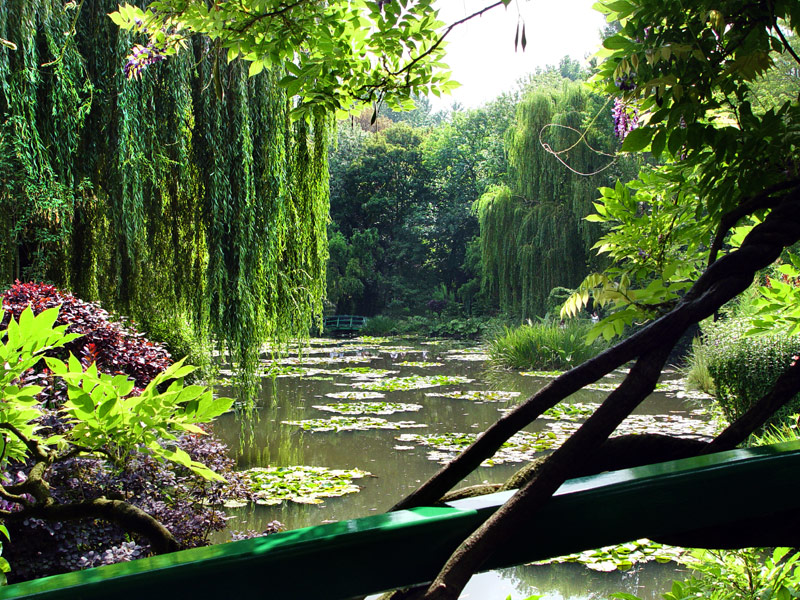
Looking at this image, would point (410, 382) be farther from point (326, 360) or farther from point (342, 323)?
point (342, 323)

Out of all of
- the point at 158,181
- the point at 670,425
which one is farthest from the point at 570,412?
the point at 158,181

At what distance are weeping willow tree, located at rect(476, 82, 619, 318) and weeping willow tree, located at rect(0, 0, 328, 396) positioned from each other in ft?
33.7

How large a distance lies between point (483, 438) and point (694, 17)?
69 centimetres

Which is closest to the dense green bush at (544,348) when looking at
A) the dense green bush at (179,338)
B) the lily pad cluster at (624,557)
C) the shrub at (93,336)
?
the dense green bush at (179,338)

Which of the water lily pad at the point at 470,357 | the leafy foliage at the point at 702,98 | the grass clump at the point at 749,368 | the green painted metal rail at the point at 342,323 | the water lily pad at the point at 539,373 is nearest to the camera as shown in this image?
the leafy foliage at the point at 702,98

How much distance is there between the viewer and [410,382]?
10.6m

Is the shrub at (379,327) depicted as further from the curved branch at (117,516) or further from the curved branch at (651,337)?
the curved branch at (651,337)

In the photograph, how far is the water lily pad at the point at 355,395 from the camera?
915cm

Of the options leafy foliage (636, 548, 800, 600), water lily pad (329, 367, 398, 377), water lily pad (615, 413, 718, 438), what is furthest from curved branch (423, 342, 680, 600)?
water lily pad (329, 367, 398, 377)

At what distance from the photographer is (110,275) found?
571 centimetres

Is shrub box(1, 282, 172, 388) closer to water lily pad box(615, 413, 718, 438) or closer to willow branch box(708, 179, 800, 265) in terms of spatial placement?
willow branch box(708, 179, 800, 265)

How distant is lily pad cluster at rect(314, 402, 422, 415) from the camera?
26.6 feet

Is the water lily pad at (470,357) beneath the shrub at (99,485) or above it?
beneath

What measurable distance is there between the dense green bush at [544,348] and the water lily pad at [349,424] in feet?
17.9
